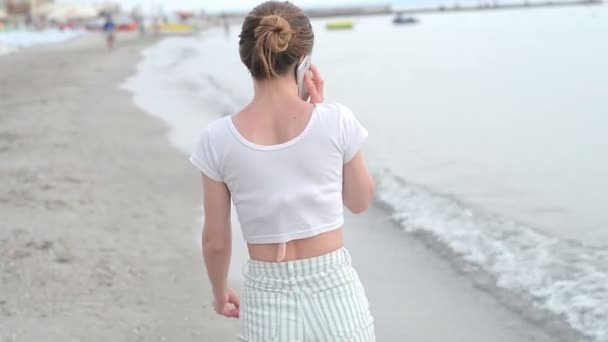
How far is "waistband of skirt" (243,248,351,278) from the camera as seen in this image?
1.96m

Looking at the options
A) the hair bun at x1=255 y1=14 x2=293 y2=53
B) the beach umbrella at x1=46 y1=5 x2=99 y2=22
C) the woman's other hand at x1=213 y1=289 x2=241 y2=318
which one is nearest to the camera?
the hair bun at x1=255 y1=14 x2=293 y2=53

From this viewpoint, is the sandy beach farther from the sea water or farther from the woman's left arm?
the woman's left arm

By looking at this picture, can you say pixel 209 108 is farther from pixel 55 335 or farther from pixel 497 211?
pixel 55 335

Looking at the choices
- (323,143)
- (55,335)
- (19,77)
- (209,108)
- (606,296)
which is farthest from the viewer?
(19,77)

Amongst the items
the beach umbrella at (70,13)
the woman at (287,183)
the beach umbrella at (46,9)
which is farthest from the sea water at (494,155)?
the beach umbrella at (46,9)

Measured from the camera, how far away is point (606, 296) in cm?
454

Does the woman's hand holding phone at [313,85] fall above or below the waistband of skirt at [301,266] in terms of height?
above

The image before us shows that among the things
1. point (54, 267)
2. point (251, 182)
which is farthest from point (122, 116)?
point (251, 182)

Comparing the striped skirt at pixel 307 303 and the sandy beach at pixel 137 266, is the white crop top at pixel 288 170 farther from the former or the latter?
the sandy beach at pixel 137 266

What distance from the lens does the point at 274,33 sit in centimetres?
187

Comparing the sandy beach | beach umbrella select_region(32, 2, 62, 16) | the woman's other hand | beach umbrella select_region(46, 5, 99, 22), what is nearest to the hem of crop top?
the woman's other hand

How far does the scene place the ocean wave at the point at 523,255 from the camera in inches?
176

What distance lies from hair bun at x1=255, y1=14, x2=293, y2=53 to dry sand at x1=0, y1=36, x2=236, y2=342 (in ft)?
7.94

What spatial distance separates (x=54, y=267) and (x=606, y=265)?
395 cm
